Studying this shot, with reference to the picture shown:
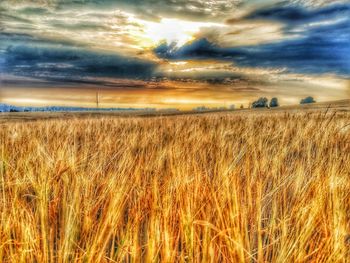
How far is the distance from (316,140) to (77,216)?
355cm

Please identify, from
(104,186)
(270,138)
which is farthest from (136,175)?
(270,138)

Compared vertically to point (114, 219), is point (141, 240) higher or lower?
lower

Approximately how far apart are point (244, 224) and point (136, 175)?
1007 millimetres

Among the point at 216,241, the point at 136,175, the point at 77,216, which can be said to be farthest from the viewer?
the point at 136,175

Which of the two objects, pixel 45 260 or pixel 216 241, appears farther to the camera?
pixel 216 241

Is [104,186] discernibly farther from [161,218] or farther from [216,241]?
[216,241]

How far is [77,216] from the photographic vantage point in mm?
1500

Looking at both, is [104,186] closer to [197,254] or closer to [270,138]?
[197,254]

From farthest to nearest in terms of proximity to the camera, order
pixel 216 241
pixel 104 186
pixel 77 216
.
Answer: pixel 104 186 → pixel 77 216 → pixel 216 241

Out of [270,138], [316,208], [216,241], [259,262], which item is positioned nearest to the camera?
[259,262]

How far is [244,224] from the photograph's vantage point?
4.28ft

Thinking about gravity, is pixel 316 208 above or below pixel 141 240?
above

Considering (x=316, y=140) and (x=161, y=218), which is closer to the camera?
(x=161, y=218)

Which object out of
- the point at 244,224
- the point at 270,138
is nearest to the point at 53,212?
the point at 244,224
